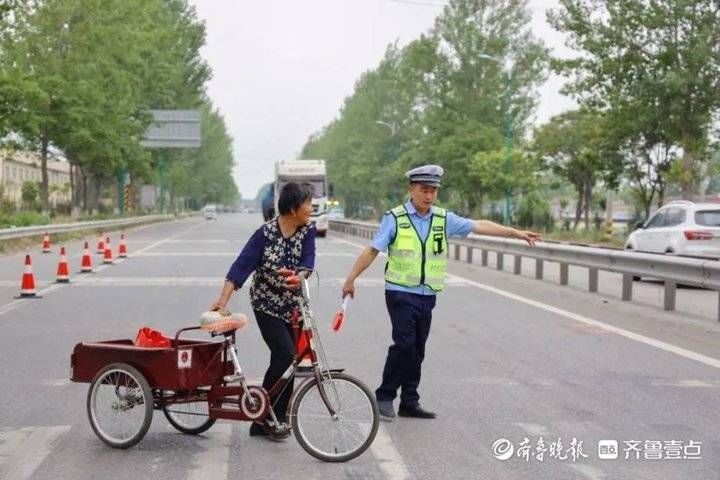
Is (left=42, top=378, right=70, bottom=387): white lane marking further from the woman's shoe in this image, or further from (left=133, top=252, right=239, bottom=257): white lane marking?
(left=133, top=252, right=239, bottom=257): white lane marking

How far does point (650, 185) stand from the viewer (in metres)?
44.8

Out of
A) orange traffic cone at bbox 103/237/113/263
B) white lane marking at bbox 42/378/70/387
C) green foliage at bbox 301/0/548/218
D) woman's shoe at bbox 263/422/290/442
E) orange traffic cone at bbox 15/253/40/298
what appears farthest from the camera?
green foliage at bbox 301/0/548/218

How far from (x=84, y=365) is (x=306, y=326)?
4.83ft

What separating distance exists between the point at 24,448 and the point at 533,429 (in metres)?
3.18

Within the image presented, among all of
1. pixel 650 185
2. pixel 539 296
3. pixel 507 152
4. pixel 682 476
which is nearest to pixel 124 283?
pixel 539 296

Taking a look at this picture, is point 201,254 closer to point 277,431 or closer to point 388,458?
point 277,431

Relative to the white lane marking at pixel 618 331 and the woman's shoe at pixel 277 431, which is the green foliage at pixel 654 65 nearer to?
the white lane marking at pixel 618 331

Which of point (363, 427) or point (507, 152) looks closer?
point (363, 427)

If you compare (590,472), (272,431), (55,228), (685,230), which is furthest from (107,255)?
(590,472)

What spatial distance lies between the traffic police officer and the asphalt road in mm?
402

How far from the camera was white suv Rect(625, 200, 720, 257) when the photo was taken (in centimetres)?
1973

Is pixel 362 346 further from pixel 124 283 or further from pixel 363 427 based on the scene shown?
pixel 124 283

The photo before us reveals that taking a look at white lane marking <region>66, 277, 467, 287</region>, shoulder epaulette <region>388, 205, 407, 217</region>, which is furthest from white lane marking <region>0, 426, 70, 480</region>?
white lane marking <region>66, 277, 467, 287</region>

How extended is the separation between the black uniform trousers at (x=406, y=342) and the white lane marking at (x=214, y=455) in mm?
1117
